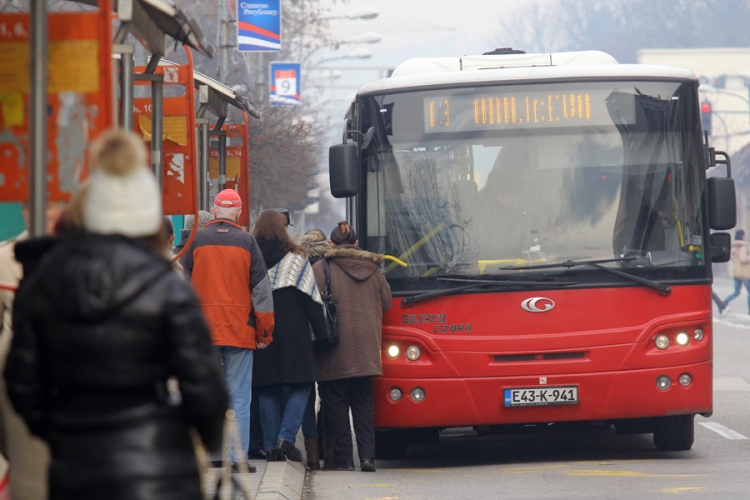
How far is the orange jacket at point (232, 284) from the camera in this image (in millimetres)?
8406

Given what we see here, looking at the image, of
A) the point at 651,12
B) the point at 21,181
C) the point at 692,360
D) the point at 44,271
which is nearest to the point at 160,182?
the point at 21,181

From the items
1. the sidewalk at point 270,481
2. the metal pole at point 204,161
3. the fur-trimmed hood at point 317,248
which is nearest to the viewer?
the sidewalk at point 270,481

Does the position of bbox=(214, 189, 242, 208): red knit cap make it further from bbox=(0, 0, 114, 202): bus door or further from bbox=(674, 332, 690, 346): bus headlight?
bbox=(0, 0, 114, 202): bus door

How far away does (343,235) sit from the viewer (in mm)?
9367

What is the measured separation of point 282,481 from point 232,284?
136 centimetres

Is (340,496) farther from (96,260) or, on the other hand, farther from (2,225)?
(96,260)

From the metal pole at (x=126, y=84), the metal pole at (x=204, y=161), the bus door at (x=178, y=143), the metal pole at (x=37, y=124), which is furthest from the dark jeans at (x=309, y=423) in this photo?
the metal pole at (x=37, y=124)

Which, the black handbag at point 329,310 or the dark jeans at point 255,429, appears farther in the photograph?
the dark jeans at point 255,429

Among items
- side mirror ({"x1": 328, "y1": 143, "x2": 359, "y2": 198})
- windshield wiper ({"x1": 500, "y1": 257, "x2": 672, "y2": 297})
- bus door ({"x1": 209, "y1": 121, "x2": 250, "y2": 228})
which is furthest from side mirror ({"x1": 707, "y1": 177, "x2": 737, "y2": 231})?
bus door ({"x1": 209, "y1": 121, "x2": 250, "y2": 228})

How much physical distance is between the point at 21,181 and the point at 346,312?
15.3ft

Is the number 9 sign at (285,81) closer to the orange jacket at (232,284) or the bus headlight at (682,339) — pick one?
the bus headlight at (682,339)

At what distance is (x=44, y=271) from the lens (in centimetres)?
346

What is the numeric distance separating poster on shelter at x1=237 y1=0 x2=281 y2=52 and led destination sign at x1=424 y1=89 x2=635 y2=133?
9732 millimetres

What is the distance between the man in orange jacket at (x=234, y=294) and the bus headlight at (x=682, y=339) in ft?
9.82
